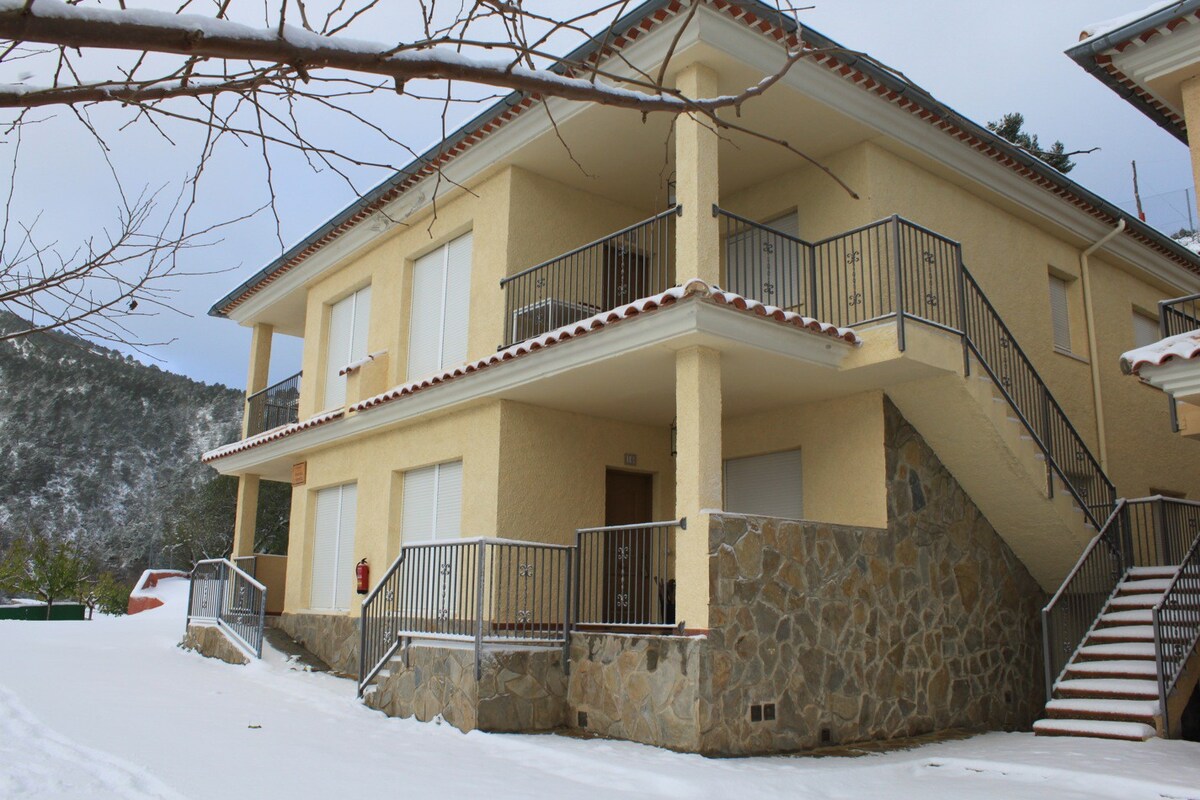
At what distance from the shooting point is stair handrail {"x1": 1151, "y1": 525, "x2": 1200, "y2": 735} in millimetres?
9383

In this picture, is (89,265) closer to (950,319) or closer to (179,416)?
(950,319)

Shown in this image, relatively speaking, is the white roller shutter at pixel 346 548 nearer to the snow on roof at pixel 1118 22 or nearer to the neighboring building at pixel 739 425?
the neighboring building at pixel 739 425

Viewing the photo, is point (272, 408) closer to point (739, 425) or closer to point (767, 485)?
point (739, 425)

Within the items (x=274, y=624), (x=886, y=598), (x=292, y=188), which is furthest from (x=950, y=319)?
(x=274, y=624)

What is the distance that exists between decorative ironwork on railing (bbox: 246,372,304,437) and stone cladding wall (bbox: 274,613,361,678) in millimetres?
4436

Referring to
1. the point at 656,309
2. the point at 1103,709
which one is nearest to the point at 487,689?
the point at 656,309

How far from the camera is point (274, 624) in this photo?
17.2 metres

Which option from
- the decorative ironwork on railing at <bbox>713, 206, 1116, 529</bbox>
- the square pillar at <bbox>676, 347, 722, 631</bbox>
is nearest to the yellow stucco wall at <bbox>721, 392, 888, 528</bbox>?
the decorative ironwork on railing at <bbox>713, 206, 1116, 529</bbox>

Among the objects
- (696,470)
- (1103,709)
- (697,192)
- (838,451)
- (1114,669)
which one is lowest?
(1103,709)

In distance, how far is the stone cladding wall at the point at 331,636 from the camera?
14.5 metres

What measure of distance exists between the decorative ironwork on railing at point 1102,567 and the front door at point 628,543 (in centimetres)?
436

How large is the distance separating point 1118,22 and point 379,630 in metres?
9.99

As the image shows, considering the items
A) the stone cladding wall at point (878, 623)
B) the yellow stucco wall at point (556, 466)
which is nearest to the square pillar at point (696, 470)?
the stone cladding wall at point (878, 623)

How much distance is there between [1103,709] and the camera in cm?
960
